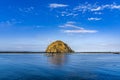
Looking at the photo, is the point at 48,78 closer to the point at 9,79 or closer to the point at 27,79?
the point at 27,79

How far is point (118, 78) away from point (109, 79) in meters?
3.32

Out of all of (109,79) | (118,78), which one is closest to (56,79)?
(109,79)

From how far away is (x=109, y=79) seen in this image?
4669cm

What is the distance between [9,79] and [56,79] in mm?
10846

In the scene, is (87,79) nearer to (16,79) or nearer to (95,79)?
(95,79)

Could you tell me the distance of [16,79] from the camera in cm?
4459

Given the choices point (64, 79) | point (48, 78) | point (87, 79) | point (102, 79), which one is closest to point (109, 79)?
A: point (102, 79)

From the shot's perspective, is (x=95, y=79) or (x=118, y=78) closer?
(x=95, y=79)

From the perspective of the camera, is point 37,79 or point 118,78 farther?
point 118,78

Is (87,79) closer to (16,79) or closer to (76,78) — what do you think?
(76,78)

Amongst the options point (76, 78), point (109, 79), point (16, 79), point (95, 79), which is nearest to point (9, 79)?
point (16, 79)

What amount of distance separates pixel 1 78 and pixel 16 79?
4045 mm

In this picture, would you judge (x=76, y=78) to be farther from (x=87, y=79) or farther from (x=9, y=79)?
(x=9, y=79)

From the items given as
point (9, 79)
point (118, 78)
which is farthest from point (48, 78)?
point (118, 78)
